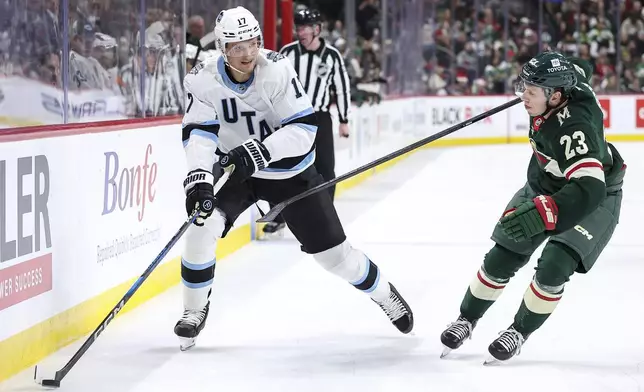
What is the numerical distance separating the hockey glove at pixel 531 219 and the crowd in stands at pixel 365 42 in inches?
79.8

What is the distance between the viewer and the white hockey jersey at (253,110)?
425cm

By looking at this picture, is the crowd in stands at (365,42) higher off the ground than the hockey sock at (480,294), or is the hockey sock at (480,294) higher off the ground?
the crowd in stands at (365,42)

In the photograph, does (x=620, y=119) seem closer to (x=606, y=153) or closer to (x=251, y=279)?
(x=251, y=279)

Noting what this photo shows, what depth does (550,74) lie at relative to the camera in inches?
153

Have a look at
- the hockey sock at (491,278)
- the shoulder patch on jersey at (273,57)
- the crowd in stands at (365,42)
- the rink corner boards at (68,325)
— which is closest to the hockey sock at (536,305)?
the hockey sock at (491,278)

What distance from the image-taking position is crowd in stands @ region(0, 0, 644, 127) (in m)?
5.13

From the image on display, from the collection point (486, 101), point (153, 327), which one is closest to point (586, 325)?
point (153, 327)

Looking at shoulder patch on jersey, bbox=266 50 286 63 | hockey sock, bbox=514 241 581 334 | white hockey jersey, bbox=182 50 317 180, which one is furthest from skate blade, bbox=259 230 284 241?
hockey sock, bbox=514 241 581 334

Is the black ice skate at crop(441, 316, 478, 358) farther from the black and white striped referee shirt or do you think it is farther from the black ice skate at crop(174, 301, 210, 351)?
the black and white striped referee shirt

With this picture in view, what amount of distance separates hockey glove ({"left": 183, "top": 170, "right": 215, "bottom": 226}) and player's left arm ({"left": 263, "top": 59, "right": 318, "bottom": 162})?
24cm

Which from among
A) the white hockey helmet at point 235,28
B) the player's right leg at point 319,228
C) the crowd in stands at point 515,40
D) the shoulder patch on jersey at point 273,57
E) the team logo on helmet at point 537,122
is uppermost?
the crowd in stands at point 515,40

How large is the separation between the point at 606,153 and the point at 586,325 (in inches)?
45.9

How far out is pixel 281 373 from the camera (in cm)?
412

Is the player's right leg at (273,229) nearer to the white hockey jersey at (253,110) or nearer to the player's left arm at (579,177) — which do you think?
the white hockey jersey at (253,110)
